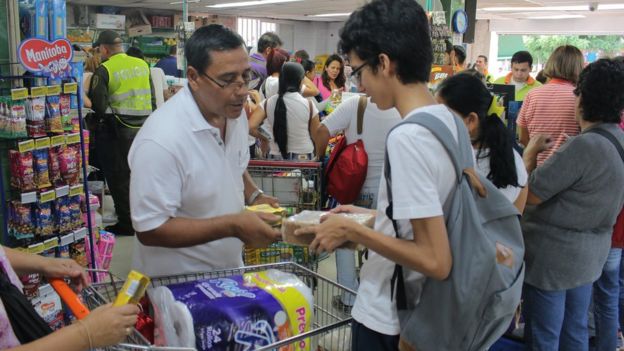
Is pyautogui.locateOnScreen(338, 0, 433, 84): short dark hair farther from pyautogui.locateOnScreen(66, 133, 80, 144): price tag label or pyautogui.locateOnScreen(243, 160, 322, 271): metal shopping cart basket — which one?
pyautogui.locateOnScreen(66, 133, 80, 144): price tag label

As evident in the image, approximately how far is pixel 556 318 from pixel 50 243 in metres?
2.76

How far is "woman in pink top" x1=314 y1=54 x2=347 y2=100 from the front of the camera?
741 centimetres

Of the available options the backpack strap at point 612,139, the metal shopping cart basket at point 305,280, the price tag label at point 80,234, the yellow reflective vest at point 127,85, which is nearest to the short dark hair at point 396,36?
the metal shopping cart basket at point 305,280

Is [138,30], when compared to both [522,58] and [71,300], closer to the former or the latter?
[522,58]

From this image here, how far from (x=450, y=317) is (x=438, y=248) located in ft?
0.67

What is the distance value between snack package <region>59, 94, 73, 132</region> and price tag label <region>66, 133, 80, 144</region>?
0.05 meters

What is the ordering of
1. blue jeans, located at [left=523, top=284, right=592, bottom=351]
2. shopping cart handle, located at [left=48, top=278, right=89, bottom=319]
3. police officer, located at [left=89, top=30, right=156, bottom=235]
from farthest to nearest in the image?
police officer, located at [left=89, top=30, right=156, bottom=235], blue jeans, located at [left=523, top=284, right=592, bottom=351], shopping cart handle, located at [left=48, top=278, right=89, bottom=319]

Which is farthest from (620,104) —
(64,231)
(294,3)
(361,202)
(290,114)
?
(294,3)

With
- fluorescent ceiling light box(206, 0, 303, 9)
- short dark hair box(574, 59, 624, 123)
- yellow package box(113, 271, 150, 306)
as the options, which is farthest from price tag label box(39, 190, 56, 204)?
fluorescent ceiling light box(206, 0, 303, 9)

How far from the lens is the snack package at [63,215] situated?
3270 millimetres

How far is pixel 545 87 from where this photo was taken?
4.04 meters

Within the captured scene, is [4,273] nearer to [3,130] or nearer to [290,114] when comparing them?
[3,130]

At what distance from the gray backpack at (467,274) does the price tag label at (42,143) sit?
8.03ft

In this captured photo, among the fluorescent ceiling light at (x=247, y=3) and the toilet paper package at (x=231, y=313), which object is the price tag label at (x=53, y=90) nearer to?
the toilet paper package at (x=231, y=313)
